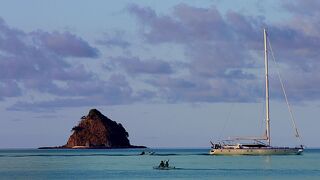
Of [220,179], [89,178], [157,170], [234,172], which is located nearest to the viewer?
[220,179]

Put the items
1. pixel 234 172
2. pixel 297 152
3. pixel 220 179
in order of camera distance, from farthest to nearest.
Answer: pixel 297 152 < pixel 234 172 < pixel 220 179

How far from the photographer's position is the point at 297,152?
186 metres

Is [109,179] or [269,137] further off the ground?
[269,137]

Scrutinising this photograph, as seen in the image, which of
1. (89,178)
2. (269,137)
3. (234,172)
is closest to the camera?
(89,178)

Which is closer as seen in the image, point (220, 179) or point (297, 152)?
point (220, 179)

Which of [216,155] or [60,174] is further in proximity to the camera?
[216,155]

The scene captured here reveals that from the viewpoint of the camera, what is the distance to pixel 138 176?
12231 centimetres

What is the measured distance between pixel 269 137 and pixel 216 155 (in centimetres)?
2908

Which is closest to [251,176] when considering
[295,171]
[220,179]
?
[220,179]

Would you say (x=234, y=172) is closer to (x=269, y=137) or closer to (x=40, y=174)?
(x=40, y=174)

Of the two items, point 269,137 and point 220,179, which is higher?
point 269,137

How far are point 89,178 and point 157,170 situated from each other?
1868 cm

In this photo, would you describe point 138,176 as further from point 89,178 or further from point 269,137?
point 269,137

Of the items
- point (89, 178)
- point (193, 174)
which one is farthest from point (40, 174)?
point (193, 174)
